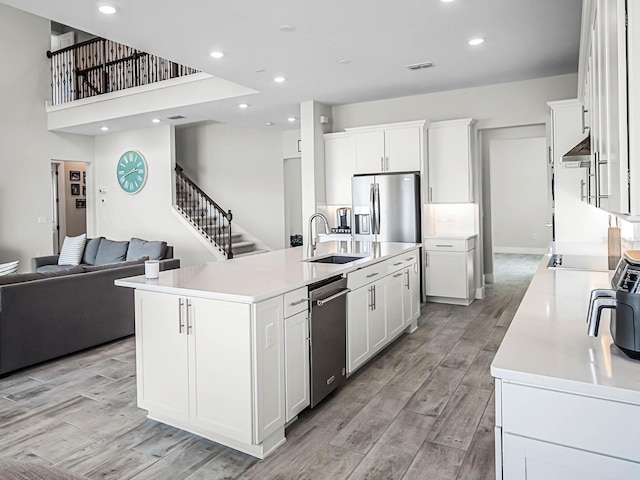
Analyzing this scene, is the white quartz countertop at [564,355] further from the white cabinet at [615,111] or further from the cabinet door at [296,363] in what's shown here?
the cabinet door at [296,363]

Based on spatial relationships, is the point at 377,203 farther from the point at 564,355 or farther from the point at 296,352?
the point at 564,355

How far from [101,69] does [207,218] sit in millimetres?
3220

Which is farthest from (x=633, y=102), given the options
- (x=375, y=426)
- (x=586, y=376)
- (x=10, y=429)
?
(x=10, y=429)

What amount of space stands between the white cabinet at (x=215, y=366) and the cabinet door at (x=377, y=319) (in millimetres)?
1320

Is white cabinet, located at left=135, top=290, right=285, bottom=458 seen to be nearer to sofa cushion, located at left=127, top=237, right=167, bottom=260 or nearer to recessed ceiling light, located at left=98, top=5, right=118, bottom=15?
recessed ceiling light, located at left=98, top=5, right=118, bottom=15

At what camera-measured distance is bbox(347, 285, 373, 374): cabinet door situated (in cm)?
346

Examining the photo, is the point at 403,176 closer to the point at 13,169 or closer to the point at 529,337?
the point at 529,337

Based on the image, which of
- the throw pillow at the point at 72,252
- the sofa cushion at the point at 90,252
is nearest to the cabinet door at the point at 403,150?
the sofa cushion at the point at 90,252

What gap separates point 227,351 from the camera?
2502mm

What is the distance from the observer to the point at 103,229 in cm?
973

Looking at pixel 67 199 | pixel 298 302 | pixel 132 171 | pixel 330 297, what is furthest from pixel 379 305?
pixel 67 199

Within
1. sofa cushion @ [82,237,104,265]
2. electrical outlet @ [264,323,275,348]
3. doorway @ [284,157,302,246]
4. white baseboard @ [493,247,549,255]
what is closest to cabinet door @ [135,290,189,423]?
electrical outlet @ [264,323,275,348]

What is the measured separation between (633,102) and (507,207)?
10.8 metres

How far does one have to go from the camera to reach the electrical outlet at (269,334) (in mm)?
2506
